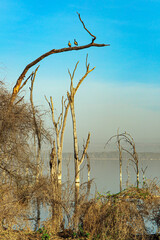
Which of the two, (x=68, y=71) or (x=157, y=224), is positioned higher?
(x=68, y=71)

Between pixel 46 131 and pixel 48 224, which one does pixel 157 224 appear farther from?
pixel 46 131

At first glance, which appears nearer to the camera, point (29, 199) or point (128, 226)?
point (128, 226)

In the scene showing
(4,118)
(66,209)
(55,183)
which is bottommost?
(66,209)

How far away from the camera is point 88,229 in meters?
8.86

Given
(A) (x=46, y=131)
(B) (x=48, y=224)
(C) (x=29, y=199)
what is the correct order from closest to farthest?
(B) (x=48, y=224) < (C) (x=29, y=199) < (A) (x=46, y=131)

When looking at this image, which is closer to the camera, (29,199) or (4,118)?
(4,118)

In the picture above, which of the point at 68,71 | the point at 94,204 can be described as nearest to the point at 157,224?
the point at 94,204

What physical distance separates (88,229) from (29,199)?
2.83m

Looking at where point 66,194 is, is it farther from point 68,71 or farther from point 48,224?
point 68,71

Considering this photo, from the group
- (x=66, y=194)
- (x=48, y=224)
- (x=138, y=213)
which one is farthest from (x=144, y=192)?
(x=48, y=224)

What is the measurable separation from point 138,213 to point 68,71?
20.3 feet

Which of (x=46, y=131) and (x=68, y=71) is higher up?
(x=68, y=71)

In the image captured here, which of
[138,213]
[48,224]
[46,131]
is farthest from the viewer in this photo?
[46,131]

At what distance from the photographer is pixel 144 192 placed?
9.11m
